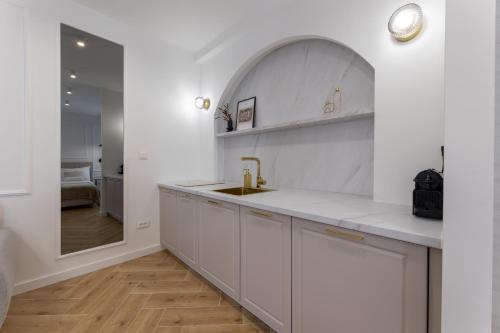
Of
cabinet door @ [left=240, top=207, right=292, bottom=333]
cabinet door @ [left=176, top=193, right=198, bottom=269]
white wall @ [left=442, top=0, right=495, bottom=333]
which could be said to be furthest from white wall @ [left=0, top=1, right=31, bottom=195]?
white wall @ [left=442, top=0, right=495, bottom=333]

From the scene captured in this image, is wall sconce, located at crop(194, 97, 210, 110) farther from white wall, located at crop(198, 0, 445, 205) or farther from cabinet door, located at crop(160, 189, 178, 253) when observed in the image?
white wall, located at crop(198, 0, 445, 205)

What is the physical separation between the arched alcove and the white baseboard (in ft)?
5.26

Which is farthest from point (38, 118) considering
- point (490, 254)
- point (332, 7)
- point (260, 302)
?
point (490, 254)

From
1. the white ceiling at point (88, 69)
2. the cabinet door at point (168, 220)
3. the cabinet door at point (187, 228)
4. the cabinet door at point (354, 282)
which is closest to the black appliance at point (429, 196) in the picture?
the cabinet door at point (354, 282)

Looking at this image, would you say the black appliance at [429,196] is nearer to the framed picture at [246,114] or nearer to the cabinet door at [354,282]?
the cabinet door at [354,282]

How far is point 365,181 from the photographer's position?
5.78ft

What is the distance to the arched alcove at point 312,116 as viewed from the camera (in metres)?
1.77

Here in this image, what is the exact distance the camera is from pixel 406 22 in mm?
1372

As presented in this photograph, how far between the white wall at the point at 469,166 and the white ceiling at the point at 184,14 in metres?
1.89

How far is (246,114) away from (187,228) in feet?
4.70

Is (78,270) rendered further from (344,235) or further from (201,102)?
(344,235)

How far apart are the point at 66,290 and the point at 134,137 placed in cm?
161

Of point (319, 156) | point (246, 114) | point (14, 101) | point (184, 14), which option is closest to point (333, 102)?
point (319, 156)

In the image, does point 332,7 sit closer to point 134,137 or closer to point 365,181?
point 365,181
